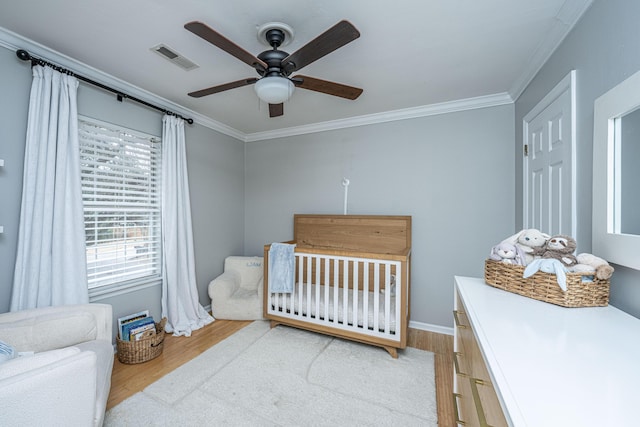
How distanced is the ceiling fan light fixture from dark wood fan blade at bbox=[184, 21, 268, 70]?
0.29 feet

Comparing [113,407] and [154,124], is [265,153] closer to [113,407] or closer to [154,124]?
[154,124]

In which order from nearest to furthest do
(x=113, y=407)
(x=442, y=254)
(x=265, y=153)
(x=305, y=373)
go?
(x=113, y=407), (x=305, y=373), (x=442, y=254), (x=265, y=153)

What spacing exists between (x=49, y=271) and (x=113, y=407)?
1.02 m

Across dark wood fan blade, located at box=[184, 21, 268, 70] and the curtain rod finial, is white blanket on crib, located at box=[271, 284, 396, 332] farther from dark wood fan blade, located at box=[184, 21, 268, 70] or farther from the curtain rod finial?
the curtain rod finial

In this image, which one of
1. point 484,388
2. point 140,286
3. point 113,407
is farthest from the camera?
point 140,286

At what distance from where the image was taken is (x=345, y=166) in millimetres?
3203

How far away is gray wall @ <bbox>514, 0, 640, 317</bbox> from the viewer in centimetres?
101

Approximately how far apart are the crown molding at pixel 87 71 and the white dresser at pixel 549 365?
297cm

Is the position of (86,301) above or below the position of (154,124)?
below

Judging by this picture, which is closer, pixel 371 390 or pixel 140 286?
pixel 371 390

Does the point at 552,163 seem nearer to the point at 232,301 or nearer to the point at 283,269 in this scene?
the point at 283,269

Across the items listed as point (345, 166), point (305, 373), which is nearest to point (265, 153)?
point (345, 166)

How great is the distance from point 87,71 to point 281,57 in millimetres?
1727

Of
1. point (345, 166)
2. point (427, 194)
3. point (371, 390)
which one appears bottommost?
point (371, 390)
